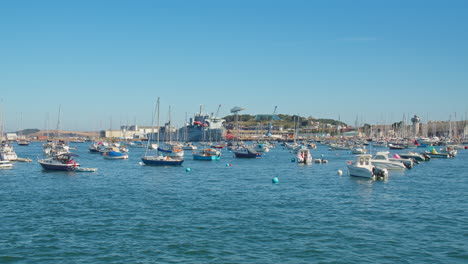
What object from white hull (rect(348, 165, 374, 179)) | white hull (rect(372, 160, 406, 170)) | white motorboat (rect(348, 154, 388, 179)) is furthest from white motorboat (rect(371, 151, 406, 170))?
white hull (rect(348, 165, 374, 179))

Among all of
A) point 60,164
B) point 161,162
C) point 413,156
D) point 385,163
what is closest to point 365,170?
point 385,163

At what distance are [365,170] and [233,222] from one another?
28.1 m

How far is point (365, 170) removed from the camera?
52500mm

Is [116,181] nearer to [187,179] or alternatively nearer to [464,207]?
[187,179]

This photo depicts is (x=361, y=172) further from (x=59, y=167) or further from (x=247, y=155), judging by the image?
(x=247, y=155)

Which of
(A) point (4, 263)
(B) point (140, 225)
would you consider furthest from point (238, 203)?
(A) point (4, 263)

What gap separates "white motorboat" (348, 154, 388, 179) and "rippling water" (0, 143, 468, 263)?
213 cm

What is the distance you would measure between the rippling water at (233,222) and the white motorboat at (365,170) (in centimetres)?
213

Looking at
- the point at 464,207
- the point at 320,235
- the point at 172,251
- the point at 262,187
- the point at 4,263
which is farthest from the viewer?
the point at 262,187

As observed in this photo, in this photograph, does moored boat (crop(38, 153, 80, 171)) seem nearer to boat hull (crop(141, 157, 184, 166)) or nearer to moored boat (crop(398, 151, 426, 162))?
boat hull (crop(141, 157, 184, 166))

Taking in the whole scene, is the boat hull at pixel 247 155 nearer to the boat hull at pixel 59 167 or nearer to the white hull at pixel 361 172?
the boat hull at pixel 59 167

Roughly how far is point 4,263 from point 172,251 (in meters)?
7.44

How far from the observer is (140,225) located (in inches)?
Answer: 1098

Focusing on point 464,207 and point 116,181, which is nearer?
point 464,207
